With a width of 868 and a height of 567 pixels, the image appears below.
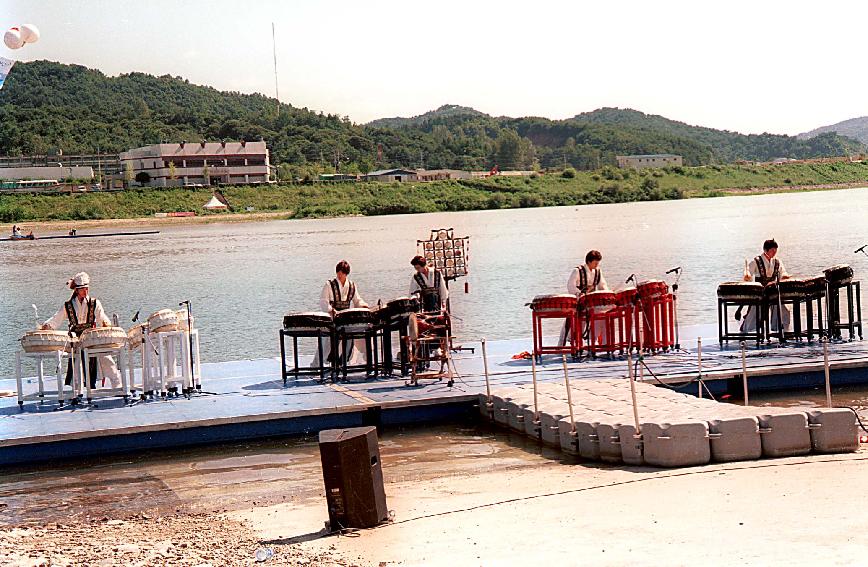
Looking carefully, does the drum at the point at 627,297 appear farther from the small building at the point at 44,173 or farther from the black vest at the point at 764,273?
the small building at the point at 44,173

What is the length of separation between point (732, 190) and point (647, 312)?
131090 millimetres

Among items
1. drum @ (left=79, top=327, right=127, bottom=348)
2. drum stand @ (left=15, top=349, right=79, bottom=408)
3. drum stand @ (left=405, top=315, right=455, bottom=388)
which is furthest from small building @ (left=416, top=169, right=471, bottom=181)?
drum @ (left=79, top=327, right=127, bottom=348)

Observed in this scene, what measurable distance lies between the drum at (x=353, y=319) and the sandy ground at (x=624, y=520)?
3410 mm

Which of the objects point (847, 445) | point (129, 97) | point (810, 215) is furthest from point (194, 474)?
point (129, 97)

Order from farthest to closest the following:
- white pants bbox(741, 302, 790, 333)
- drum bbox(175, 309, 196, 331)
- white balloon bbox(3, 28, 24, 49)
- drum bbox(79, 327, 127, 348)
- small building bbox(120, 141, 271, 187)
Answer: small building bbox(120, 141, 271, 187), white pants bbox(741, 302, 790, 333), drum bbox(175, 309, 196, 331), drum bbox(79, 327, 127, 348), white balloon bbox(3, 28, 24, 49)

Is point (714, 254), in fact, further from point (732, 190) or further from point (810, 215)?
point (732, 190)

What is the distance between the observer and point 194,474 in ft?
35.4

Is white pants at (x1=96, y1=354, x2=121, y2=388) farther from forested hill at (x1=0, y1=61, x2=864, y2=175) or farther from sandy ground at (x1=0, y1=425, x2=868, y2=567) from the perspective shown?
forested hill at (x1=0, y1=61, x2=864, y2=175)

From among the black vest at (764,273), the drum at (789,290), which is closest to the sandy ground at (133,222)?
the black vest at (764,273)

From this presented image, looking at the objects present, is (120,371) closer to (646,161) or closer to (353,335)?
(353,335)

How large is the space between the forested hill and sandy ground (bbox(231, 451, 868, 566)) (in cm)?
12766

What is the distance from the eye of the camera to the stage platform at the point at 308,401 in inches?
440

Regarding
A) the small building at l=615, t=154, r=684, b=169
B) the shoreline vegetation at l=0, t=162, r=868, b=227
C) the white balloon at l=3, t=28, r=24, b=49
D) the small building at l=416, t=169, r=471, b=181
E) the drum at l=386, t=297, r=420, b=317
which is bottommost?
the drum at l=386, t=297, r=420, b=317

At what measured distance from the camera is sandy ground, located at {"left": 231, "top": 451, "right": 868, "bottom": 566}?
23.0ft
